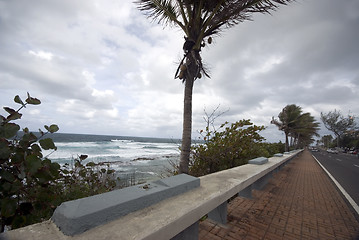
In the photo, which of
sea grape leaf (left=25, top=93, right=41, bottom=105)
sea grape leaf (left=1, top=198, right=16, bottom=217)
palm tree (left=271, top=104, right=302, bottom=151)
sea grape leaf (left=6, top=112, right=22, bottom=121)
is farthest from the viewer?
palm tree (left=271, top=104, right=302, bottom=151)

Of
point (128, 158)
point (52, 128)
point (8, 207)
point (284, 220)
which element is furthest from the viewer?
point (128, 158)

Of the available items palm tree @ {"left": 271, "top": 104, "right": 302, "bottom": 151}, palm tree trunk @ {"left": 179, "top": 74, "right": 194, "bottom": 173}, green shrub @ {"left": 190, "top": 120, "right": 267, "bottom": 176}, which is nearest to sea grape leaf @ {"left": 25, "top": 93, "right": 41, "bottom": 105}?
palm tree trunk @ {"left": 179, "top": 74, "right": 194, "bottom": 173}

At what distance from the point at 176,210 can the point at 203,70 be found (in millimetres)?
3413

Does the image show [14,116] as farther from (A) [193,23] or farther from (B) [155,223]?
(A) [193,23]

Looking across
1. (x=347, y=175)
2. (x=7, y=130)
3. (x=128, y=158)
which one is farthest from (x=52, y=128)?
(x=128, y=158)

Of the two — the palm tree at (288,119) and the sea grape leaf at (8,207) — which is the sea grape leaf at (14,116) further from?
the palm tree at (288,119)

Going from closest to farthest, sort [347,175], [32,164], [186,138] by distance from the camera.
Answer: [32,164] < [186,138] < [347,175]

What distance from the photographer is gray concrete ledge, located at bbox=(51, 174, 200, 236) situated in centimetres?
114

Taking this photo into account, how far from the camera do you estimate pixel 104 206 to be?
4.24 ft

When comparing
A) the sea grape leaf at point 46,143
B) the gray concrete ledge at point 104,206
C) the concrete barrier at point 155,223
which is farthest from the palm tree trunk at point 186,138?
the sea grape leaf at point 46,143

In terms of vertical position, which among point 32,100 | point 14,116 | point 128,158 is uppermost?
point 32,100

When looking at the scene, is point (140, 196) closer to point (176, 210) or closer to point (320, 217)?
point (176, 210)

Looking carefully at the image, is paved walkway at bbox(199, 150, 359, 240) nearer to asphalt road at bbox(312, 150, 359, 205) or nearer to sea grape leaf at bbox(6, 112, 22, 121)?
asphalt road at bbox(312, 150, 359, 205)

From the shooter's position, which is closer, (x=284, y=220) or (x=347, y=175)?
(x=284, y=220)
